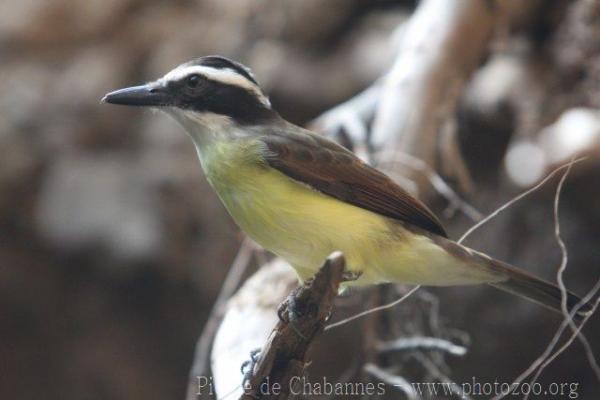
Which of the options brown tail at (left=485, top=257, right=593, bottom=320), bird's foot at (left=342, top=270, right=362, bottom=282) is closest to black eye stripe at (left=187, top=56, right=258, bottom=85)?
bird's foot at (left=342, top=270, right=362, bottom=282)

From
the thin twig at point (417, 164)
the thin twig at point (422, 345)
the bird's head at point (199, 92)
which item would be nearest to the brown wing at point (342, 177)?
the bird's head at point (199, 92)

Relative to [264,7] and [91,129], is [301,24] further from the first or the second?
[91,129]

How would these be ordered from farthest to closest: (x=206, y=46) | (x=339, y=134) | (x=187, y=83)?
(x=206, y=46)
(x=339, y=134)
(x=187, y=83)

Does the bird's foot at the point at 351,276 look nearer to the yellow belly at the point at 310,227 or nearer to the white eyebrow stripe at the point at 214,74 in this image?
the yellow belly at the point at 310,227

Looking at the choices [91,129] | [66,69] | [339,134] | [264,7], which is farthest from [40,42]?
[339,134]

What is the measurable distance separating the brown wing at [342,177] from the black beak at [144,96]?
333 millimetres

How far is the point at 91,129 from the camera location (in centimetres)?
631

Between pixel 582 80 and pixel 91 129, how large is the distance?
3228 millimetres

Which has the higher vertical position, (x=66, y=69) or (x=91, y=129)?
(x=66, y=69)

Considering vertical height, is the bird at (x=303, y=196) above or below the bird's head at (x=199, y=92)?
below

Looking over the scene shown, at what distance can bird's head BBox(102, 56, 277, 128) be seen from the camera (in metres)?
2.84

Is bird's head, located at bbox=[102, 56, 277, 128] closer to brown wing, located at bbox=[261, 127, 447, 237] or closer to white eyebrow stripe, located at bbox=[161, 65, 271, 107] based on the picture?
white eyebrow stripe, located at bbox=[161, 65, 271, 107]

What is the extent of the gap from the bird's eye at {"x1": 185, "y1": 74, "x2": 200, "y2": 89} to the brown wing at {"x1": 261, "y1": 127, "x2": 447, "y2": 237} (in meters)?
0.27

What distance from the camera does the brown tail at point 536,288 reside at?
287 cm
